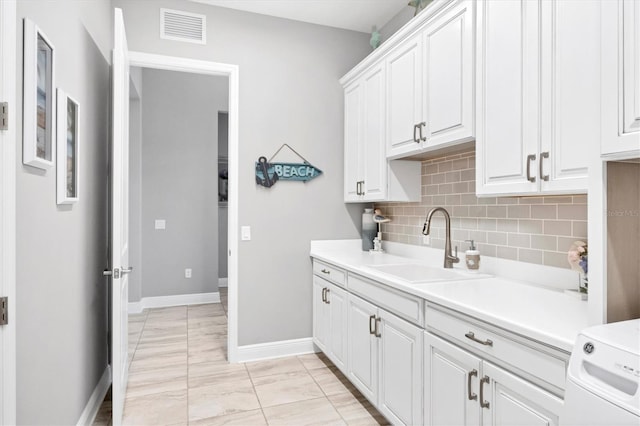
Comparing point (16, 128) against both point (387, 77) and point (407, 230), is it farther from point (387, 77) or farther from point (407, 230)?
point (407, 230)

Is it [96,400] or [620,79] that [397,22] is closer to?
[620,79]

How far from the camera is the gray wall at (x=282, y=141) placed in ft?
10.3

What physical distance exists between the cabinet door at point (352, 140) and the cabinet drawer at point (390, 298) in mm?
958

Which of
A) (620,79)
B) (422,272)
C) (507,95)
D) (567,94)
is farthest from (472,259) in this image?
(620,79)

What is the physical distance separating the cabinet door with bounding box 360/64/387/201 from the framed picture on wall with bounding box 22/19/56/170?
1.97 metres

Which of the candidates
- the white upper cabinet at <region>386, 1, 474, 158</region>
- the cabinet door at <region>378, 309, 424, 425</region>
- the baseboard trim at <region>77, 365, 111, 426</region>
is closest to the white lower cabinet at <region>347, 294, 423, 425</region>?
the cabinet door at <region>378, 309, 424, 425</region>

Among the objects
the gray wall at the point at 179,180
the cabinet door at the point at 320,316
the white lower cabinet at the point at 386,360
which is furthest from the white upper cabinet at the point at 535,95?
the gray wall at the point at 179,180

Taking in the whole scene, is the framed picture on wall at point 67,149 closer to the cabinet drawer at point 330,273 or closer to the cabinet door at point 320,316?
the cabinet drawer at point 330,273

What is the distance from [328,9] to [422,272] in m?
2.26

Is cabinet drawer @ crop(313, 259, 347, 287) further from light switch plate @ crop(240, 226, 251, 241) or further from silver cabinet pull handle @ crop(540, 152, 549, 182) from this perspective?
silver cabinet pull handle @ crop(540, 152, 549, 182)

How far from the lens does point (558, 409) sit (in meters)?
1.12

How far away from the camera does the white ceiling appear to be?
2.99 meters

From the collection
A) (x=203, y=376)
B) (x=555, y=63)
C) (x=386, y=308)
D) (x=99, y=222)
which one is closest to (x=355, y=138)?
(x=386, y=308)

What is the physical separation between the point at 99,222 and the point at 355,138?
2.03m
